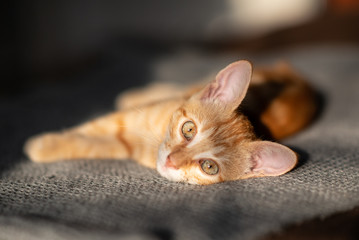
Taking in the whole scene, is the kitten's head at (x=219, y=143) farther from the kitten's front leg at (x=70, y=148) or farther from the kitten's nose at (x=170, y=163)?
the kitten's front leg at (x=70, y=148)

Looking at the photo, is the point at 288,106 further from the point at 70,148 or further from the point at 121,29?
the point at 121,29

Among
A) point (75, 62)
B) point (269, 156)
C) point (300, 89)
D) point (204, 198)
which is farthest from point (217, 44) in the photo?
point (204, 198)

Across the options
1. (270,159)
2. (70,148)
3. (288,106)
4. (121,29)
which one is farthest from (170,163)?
(121,29)

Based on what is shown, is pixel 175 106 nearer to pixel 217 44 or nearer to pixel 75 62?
pixel 217 44

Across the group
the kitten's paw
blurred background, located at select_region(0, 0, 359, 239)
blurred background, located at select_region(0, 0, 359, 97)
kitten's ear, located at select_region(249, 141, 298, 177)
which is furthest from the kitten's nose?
blurred background, located at select_region(0, 0, 359, 97)

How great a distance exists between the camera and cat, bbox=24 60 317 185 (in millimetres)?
1139

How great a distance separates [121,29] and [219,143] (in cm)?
295

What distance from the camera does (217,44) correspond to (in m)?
3.26

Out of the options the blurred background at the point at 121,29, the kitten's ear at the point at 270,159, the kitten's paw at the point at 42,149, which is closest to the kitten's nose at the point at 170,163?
the kitten's ear at the point at 270,159

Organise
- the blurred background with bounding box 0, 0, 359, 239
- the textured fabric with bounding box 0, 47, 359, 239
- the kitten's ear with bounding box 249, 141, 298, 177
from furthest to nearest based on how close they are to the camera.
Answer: the blurred background with bounding box 0, 0, 359, 239, the kitten's ear with bounding box 249, 141, 298, 177, the textured fabric with bounding box 0, 47, 359, 239

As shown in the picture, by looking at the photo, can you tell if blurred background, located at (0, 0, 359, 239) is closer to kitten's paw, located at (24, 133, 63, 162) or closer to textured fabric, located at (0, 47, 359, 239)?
kitten's paw, located at (24, 133, 63, 162)

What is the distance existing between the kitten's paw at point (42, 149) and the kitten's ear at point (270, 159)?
0.72 m

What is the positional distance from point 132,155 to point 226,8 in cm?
290

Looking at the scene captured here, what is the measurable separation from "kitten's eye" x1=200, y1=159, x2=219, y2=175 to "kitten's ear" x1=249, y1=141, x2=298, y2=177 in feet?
0.41
